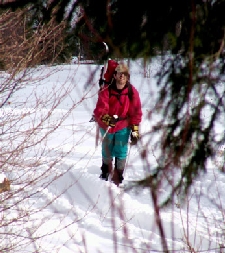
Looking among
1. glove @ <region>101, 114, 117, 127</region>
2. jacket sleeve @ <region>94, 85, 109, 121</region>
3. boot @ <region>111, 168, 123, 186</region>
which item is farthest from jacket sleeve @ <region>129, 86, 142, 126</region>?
boot @ <region>111, 168, 123, 186</region>

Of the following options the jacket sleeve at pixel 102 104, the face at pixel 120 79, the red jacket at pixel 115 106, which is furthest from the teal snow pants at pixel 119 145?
the face at pixel 120 79

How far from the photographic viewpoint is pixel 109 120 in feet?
16.4

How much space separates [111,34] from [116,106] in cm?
369

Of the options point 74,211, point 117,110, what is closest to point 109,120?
point 117,110

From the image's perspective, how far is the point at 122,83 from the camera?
16.2 ft

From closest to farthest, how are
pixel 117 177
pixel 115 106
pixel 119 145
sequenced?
pixel 115 106, pixel 119 145, pixel 117 177

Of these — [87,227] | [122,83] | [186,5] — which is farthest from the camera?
[122,83]

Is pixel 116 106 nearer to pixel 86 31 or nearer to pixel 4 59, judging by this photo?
pixel 4 59

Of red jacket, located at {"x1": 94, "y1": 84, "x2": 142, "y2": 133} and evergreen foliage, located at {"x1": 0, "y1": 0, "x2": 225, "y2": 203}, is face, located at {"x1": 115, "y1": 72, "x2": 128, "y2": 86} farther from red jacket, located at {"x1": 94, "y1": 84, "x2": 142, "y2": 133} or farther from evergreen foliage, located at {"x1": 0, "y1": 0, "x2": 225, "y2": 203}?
evergreen foliage, located at {"x1": 0, "y1": 0, "x2": 225, "y2": 203}

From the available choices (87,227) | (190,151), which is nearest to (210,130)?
(190,151)

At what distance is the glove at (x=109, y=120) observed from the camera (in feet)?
16.4

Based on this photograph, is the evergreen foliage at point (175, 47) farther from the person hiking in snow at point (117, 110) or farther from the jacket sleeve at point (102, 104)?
the jacket sleeve at point (102, 104)

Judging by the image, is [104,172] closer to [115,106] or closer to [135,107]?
[115,106]

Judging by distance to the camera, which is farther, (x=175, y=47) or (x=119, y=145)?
(x=119, y=145)
